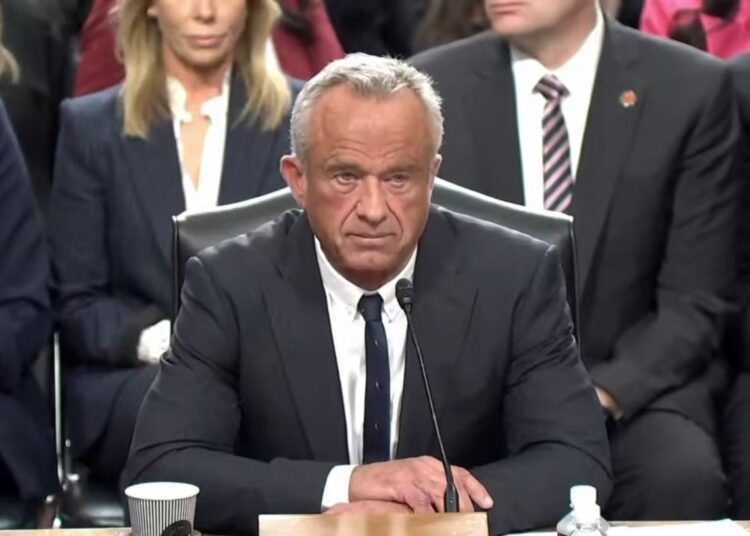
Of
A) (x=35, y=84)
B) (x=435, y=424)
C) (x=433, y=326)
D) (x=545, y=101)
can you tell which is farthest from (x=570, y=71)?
(x=435, y=424)

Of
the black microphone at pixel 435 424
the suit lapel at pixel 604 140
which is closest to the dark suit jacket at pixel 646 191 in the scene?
the suit lapel at pixel 604 140

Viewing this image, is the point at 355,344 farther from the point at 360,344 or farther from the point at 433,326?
the point at 433,326

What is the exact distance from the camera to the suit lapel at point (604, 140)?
11.2 feet

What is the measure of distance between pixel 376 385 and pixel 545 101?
4.12 feet

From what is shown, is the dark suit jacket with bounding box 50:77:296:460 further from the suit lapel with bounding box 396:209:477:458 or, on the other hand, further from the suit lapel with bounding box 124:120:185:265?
the suit lapel with bounding box 396:209:477:458

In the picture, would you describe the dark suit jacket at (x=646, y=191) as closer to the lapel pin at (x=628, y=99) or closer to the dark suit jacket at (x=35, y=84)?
the lapel pin at (x=628, y=99)

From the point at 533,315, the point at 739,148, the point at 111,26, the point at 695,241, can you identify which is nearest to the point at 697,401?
the point at 695,241

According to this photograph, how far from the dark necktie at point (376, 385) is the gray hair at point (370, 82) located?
0.88 ft

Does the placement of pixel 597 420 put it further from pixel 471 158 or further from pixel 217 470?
pixel 471 158

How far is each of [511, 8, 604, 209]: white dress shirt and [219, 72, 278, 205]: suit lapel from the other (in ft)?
1.86

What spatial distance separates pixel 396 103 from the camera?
234 cm

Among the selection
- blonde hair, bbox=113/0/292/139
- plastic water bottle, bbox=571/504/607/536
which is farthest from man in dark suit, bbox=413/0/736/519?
plastic water bottle, bbox=571/504/607/536

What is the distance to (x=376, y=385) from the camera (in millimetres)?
2451

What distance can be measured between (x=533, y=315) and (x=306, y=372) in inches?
14.0
